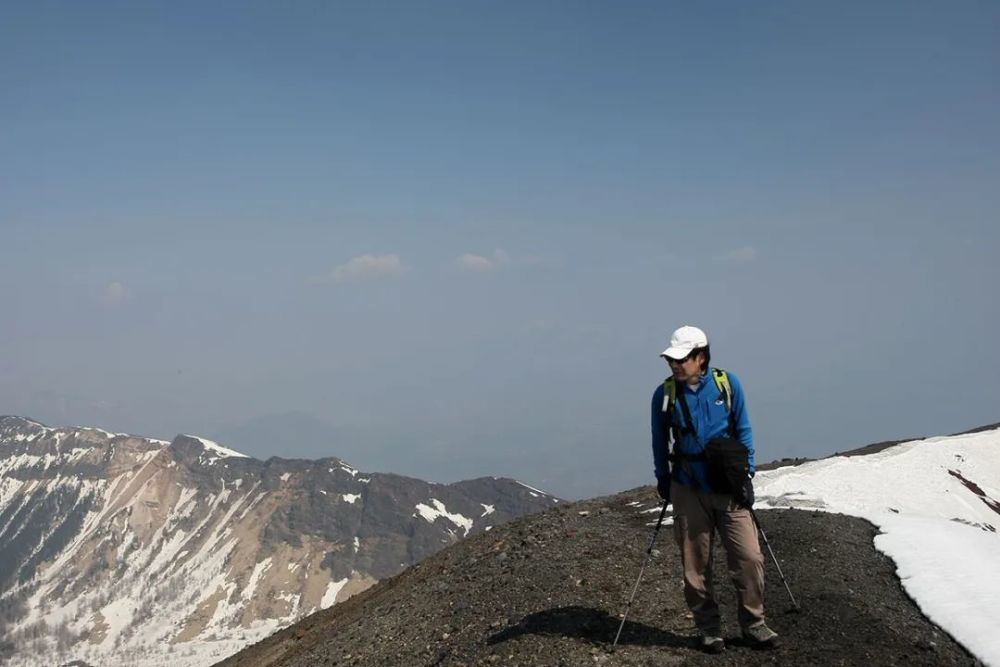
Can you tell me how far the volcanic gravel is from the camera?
11.5 m

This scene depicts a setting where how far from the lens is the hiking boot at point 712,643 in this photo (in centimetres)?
1107

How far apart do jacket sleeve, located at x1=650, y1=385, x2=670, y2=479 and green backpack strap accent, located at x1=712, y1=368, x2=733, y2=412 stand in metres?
0.78

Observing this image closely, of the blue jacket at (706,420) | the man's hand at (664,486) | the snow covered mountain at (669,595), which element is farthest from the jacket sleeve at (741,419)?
the snow covered mountain at (669,595)

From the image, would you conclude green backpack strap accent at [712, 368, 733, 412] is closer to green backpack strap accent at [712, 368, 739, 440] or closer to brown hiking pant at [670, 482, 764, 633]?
green backpack strap accent at [712, 368, 739, 440]

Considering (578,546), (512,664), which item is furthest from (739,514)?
(578,546)

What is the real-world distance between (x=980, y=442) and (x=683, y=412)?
3479cm

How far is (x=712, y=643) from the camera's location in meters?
11.1

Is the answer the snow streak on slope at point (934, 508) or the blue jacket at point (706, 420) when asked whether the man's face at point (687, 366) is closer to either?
the blue jacket at point (706, 420)

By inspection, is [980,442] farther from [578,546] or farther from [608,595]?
[608,595]

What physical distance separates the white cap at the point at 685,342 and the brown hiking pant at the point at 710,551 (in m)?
2.00

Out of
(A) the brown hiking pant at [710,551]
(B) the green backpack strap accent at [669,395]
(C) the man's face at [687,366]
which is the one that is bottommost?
(A) the brown hiking pant at [710,551]

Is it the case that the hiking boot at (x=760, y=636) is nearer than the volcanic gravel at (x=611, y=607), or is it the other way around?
the hiking boot at (x=760, y=636)

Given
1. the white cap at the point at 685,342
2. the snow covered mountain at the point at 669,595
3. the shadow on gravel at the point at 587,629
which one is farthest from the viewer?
the shadow on gravel at the point at 587,629

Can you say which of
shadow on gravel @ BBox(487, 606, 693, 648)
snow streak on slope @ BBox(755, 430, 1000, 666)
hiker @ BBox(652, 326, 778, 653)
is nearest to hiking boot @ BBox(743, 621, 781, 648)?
hiker @ BBox(652, 326, 778, 653)
